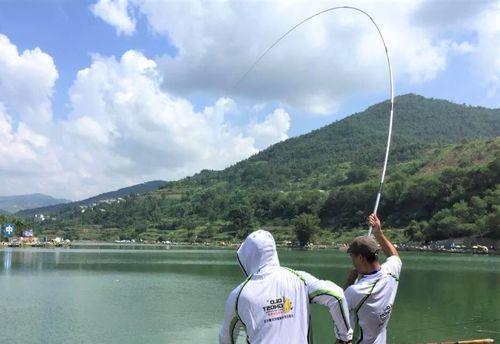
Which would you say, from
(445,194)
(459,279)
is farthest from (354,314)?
(445,194)

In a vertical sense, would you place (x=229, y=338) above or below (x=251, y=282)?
below

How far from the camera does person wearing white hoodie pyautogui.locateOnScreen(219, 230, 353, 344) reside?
4.20 metres

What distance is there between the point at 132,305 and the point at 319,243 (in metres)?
133

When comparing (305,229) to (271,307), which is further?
(305,229)

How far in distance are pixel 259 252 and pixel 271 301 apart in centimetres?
37

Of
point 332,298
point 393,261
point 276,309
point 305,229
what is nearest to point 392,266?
point 393,261

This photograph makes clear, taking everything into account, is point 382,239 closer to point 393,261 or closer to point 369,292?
point 393,261

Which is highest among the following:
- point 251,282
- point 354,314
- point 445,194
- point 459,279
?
point 445,194

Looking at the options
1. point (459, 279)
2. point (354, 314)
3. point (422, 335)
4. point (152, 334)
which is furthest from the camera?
point (459, 279)

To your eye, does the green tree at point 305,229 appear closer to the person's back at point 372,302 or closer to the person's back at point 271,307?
the person's back at point 372,302

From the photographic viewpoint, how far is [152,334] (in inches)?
1019

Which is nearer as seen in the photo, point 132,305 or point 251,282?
point 251,282

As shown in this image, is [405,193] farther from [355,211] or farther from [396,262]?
[396,262]

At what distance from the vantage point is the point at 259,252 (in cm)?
428
